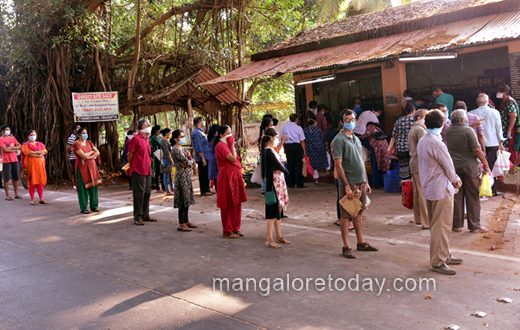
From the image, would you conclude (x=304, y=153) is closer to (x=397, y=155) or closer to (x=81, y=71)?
(x=397, y=155)

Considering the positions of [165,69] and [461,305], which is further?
[165,69]

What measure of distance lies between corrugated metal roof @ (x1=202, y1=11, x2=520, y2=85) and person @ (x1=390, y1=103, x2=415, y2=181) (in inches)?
61.8

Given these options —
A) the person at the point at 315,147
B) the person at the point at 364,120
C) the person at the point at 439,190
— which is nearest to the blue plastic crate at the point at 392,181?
the person at the point at 364,120

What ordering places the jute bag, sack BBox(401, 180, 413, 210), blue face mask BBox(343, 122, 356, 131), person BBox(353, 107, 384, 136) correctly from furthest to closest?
1. person BBox(353, 107, 384, 136)
2. sack BBox(401, 180, 413, 210)
3. blue face mask BBox(343, 122, 356, 131)
4. the jute bag

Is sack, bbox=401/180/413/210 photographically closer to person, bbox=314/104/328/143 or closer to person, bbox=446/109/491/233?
person, bbox=446/109/491/233

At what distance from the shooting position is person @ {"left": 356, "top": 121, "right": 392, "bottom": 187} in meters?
9.57

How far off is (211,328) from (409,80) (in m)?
10.6

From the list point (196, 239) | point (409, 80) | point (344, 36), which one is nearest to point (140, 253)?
point (196, 239)

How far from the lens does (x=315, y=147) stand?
434 inches

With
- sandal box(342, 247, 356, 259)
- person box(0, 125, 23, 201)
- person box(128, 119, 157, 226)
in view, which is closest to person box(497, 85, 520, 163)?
sandal box(342, 247, 356, 259)

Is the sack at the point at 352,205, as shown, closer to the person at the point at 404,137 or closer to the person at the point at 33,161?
the person at the point at 404,137

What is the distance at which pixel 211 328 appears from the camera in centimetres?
337

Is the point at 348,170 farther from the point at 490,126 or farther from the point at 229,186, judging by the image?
the point at 490,126

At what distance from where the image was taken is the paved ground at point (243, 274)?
3.51 meters
